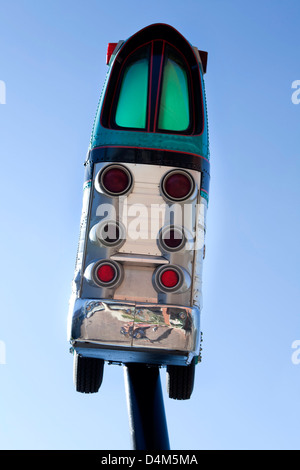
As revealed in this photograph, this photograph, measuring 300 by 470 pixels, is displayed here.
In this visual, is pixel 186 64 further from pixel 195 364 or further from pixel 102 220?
pixel 195 364

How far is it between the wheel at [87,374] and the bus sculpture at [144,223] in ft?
0.04

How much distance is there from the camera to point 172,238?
8.38m

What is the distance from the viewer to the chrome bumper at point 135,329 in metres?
7.94

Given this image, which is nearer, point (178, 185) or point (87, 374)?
point (178, 185)

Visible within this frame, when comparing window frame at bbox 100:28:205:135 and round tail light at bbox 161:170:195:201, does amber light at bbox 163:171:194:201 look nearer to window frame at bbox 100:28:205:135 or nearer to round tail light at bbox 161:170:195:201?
round tail light at bbox 161:170:195:201

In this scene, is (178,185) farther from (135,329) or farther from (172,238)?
(135,329)

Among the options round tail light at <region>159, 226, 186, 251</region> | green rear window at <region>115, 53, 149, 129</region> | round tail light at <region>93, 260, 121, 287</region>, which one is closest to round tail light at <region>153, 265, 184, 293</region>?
round tail light at <region>159, 226, 186, 251</region>

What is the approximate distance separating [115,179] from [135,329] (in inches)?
71.7

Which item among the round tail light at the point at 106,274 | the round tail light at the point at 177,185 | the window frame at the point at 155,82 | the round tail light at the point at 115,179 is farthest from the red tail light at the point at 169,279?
the window frame at the point at 155,82

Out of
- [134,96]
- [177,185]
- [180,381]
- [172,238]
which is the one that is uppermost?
[134,96]

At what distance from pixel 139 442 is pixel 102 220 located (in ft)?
8.85

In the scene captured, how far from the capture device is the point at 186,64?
365 inches

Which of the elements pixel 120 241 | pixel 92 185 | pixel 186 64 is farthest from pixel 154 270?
pixel 186 64

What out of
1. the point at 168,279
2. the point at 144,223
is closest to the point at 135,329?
the point at 168,279
